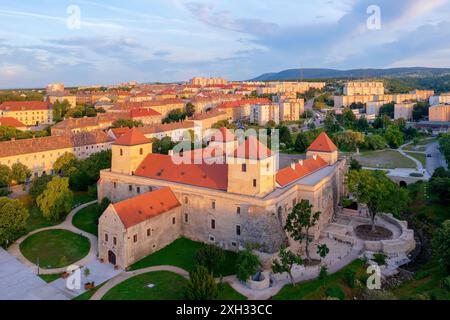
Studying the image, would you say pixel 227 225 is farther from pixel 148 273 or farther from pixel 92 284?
pixel 92 284

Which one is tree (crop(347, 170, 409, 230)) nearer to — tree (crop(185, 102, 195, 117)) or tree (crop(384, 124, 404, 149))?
tree (crop(384, 124, 404, 149))

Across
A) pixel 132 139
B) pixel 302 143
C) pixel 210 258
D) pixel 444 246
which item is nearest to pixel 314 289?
pixel 210 258

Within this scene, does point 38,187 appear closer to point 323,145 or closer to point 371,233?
point 323,145

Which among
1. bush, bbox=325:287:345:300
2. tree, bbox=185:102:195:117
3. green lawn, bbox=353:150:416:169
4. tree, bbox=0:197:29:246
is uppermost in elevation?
tree, bbox=185:102:195:117

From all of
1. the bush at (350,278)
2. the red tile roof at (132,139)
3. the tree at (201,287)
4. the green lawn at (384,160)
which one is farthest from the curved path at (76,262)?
the green lawn at (384,160)

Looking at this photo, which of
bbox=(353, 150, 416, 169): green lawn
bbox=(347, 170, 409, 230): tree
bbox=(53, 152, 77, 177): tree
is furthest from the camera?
bbox=(353, 150, 416, 169): green lawn

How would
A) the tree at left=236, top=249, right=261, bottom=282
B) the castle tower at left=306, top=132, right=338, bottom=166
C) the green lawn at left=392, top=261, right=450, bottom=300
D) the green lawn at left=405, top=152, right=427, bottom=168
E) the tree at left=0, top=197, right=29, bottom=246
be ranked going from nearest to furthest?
the green lawn at left=392, top=261, right=450, bottom=300, the tree at left=236, top=249, right=261, bottom=282, the tree at left=0, top=197, right=29, bottom=246, the castle tower at left=306, top=132, right=338, bottom=166, the green lawn at left=405, top=152, right=427, bottom=168

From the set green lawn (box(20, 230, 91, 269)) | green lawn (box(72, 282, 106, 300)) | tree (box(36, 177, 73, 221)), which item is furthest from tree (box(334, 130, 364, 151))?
green lawn (box(72, 282, 106, 300))
